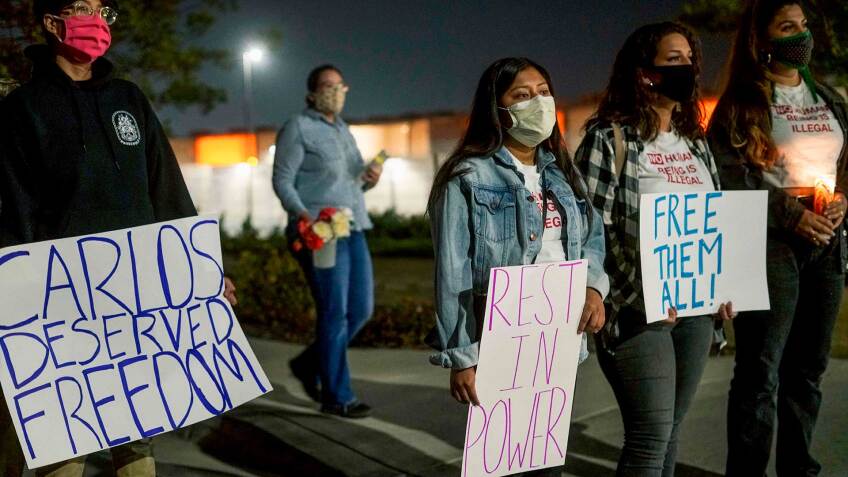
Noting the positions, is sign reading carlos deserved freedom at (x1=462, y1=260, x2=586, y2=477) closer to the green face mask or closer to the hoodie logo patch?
the hoodie logo patch

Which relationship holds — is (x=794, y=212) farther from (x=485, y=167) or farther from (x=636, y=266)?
(x=485, y=167)

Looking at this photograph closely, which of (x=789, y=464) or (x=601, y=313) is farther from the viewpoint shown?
(x=789, y=464)

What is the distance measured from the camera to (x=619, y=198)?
380cm

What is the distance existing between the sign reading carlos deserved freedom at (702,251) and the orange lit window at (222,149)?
40.1 m

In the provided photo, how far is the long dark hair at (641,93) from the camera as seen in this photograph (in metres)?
3.86

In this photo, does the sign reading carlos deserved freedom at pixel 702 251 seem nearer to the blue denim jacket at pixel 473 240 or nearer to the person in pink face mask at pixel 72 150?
the blue denim jacket at pixel 473 240

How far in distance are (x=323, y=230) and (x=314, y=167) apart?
0.49 meters

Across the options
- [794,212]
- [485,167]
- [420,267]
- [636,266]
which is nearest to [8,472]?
[485,167]

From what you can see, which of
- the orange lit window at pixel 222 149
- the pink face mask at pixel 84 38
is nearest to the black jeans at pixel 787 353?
the pink face mask at pixel 84 38

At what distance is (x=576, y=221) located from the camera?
351 centimetres

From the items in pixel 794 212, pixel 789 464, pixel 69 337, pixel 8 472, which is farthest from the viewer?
pixel 789 464

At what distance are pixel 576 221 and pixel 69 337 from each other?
1.72 metres

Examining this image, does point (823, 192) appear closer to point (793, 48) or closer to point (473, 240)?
point (793, 48)

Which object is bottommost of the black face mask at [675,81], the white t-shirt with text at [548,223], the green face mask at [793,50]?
the white t-shirt with text at [548,223]
